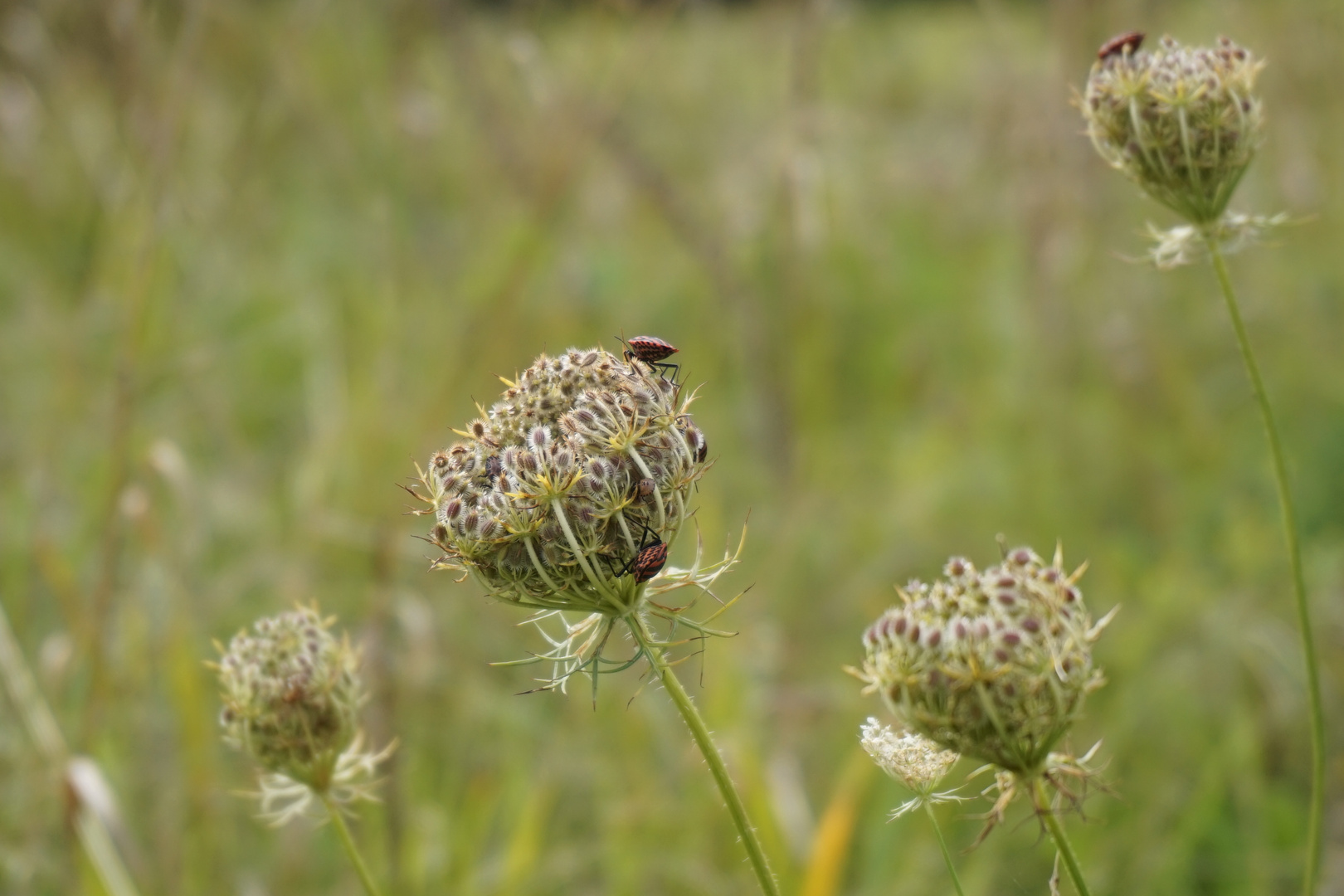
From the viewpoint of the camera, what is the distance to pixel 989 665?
177 cm

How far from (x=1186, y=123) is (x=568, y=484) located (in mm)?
1571

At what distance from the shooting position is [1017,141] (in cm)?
789

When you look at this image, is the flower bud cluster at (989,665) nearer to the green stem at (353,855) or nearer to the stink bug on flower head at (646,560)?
the stink bug on flower head at (646,560)

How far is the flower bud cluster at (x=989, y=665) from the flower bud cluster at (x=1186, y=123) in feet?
3.71

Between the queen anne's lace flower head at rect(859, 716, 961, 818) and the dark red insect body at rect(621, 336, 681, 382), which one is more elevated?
the dark red insect body at rect(621, 336, 681, 382)

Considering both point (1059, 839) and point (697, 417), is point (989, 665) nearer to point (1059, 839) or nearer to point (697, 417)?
point (1059, 839)

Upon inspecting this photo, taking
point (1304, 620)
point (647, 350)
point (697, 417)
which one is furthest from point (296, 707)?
point (697, 417)

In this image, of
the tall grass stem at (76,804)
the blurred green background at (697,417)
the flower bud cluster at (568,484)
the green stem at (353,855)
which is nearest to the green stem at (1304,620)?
the blurred green background at (697,417)

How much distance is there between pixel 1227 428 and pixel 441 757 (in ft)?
17.1

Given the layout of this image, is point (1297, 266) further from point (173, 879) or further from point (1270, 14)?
point (173, 879)

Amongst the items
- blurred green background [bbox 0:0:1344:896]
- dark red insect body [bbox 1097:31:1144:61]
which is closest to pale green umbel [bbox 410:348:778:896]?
blurred green background [bbox 0:0:1344:896]

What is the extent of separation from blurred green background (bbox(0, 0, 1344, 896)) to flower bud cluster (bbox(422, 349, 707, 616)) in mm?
1201

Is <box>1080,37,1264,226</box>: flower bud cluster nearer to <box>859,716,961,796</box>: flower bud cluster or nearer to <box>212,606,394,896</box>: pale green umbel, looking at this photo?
<box>859,716,961,796</box>: flower bud cluster

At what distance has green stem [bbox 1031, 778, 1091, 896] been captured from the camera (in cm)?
168
